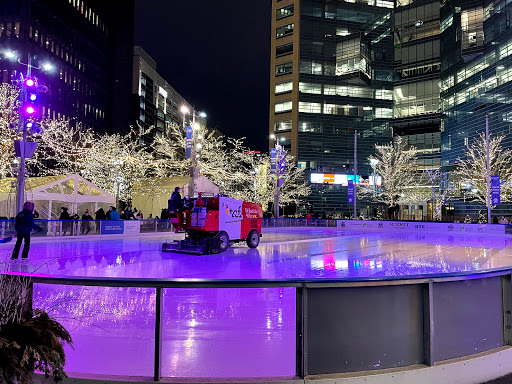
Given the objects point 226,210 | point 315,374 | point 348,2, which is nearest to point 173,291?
point 315,374

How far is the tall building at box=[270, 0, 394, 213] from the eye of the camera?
62.1m

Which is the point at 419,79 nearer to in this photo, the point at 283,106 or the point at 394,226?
the point at 283,106

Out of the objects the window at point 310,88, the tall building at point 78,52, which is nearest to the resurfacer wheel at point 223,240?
the tall building at point 78,52

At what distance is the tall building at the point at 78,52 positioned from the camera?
51.5m

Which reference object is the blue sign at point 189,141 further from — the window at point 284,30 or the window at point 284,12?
the window at point 284,12

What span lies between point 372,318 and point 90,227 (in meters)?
18.9

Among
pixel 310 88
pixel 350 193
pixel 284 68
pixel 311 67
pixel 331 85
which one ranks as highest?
pixel 284 68

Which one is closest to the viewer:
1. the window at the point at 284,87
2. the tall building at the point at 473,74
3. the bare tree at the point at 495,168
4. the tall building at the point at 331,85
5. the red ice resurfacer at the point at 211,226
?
the red ice resurfacer at the point at 211,226

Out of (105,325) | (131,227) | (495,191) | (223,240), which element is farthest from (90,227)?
(495,191)

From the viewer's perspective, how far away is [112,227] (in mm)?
21203

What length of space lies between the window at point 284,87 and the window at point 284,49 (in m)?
5.12

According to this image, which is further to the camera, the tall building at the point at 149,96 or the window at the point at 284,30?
the tall building at the point at 149,96

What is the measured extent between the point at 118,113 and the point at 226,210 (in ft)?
232

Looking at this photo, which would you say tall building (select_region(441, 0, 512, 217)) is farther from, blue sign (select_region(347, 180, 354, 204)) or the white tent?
the white tent
